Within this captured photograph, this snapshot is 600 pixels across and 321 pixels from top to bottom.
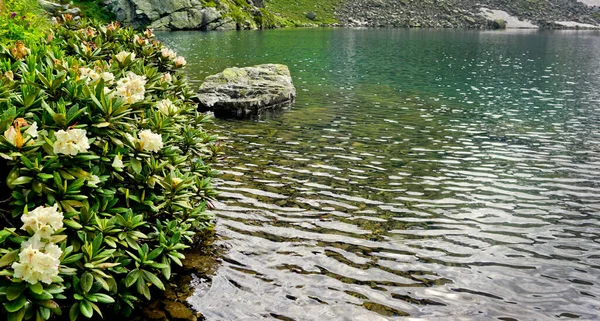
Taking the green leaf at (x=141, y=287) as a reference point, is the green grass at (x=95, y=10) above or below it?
above

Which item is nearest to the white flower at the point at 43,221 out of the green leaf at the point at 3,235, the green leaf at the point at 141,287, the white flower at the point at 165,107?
the green leaf at the point at 3,235

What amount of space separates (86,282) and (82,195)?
4.49ft

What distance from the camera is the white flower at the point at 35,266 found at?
5.92 metres

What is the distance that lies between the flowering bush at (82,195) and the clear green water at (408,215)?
1.54 m

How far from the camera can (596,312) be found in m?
8.52

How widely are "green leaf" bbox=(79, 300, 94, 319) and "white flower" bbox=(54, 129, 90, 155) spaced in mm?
2248

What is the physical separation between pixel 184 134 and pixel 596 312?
9512 millimetres

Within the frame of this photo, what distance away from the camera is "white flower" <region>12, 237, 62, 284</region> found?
19.4ft

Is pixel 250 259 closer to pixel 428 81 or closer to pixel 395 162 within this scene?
pixel 395 162

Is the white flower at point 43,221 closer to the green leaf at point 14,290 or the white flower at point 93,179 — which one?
the green leaf at point 14,290

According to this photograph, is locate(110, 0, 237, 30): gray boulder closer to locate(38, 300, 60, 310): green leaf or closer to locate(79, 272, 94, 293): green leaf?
locate(79, 272, 94, 293): green leaf

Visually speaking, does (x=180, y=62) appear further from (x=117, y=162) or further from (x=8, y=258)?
(x=8, y=258)

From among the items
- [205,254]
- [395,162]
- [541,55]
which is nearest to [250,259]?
[205,254]

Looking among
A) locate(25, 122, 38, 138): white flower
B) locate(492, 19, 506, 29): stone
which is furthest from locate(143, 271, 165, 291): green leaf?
locate(492, 19, 506, 29): stone
